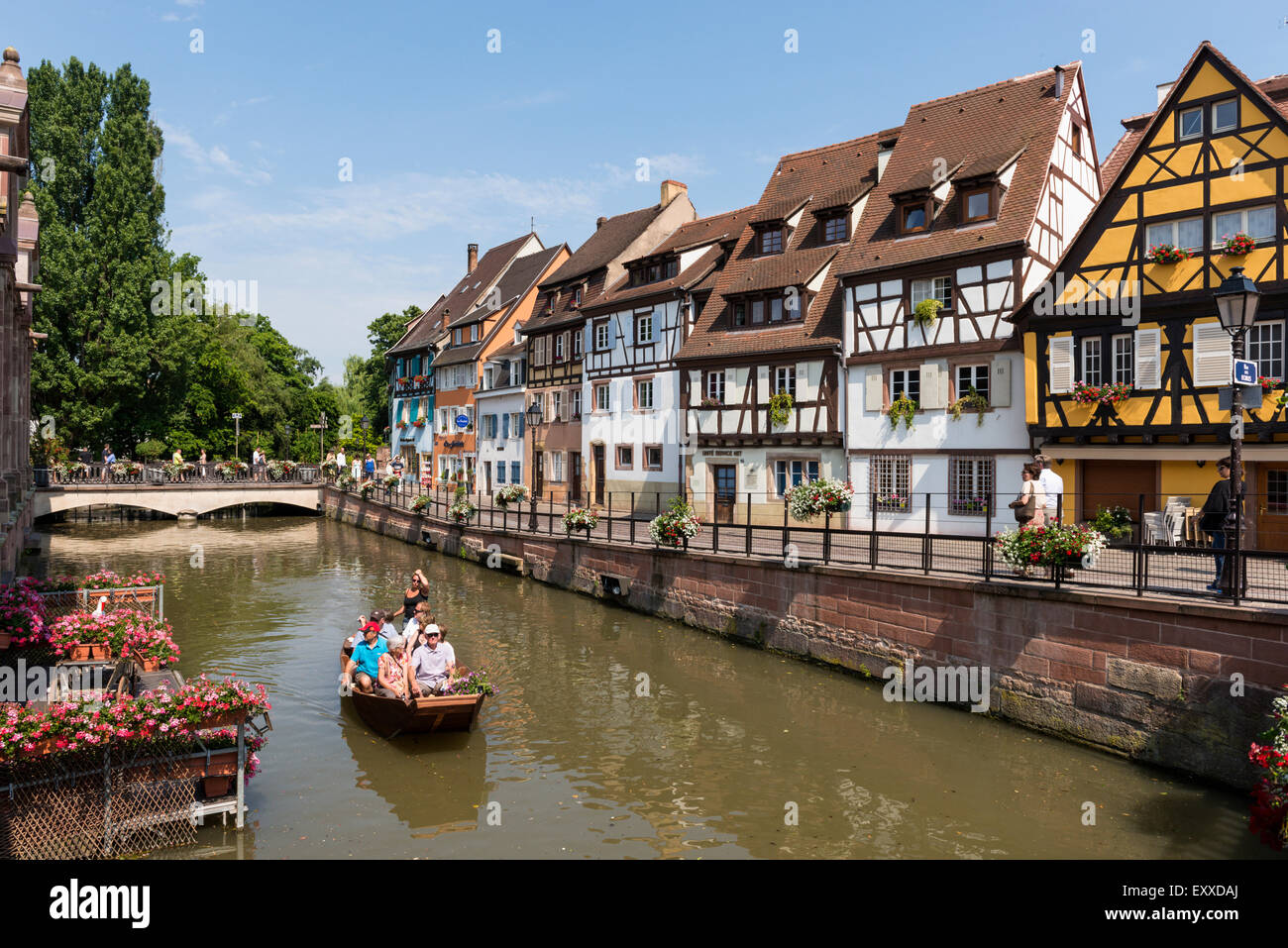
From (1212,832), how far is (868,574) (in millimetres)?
7180

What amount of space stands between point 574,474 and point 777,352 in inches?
594

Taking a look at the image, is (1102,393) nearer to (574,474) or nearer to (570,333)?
(574,474)

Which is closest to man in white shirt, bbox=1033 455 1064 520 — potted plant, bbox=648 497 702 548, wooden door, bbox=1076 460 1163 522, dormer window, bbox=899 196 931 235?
wooden door, bbox=1076 460 1163 522

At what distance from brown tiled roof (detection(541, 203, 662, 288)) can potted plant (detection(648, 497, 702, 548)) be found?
1988cm

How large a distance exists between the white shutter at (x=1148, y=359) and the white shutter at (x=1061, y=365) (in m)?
1.50

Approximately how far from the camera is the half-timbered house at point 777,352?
27500 millimetres

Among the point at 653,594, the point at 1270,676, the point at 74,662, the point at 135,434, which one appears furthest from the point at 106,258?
the point at 1270,676

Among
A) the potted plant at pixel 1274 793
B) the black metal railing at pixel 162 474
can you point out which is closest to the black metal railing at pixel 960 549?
the potted plant at pixel 1274 793

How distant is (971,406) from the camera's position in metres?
23.7

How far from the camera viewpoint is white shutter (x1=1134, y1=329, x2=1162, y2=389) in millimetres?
20344

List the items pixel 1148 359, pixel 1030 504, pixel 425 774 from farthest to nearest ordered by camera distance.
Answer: pixel 1148 359, pixel 1030 504, pixel 425 774

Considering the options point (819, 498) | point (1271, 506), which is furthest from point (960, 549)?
point (1271, 506)

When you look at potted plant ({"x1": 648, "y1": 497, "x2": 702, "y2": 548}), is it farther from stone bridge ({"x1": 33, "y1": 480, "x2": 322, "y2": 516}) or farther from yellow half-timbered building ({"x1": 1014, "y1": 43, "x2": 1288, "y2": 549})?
stone bridge ({"x1": 33, "y1": 480, "x2": 322, "y2": 516})

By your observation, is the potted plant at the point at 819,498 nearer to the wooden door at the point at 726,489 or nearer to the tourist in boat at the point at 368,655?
the wooden door at the point at 726,489
